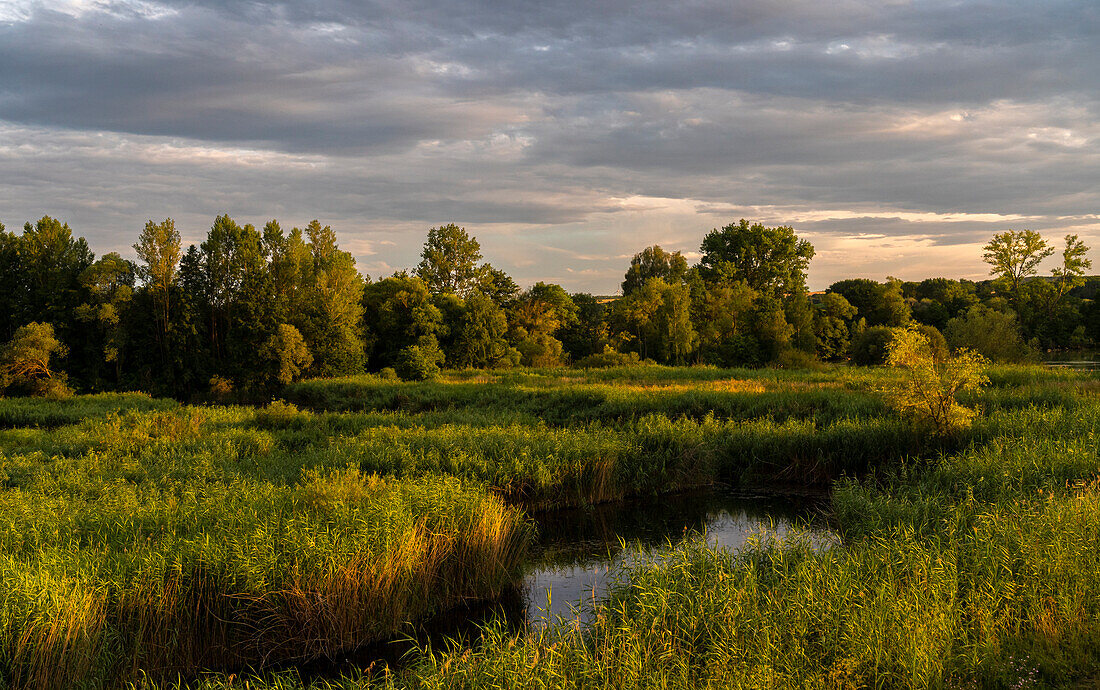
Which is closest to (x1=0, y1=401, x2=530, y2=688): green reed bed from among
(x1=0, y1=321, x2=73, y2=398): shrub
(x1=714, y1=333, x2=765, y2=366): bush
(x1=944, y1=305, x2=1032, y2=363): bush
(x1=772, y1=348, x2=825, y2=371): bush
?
(x1=772, y1=348, x2=825, y2=371): bush

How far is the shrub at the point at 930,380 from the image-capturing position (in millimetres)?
14047

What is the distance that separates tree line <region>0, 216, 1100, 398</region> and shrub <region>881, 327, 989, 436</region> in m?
27.2

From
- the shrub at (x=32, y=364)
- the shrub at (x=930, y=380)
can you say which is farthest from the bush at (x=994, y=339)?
the shrub at (x=32, y=364)

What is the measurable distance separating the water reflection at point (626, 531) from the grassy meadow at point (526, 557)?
0.58 m

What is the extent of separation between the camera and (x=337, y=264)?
49.5m

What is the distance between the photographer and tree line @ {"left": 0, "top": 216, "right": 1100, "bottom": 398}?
44938mm

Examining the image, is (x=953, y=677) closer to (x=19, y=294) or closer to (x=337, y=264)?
(x=337, y=264)

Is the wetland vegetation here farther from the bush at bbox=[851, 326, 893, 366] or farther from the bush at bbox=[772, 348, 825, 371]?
the bush at bbox=[851, 326, 893, 366]

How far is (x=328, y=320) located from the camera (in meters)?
47.6

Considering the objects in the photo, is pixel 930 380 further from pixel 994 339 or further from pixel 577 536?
pixel 994 339

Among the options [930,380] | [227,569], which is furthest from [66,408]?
[930,380]

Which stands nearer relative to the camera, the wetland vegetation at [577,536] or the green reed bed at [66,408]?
the wetland vegetation at [577,536]

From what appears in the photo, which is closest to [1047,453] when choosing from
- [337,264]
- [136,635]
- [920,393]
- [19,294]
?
[920,393]

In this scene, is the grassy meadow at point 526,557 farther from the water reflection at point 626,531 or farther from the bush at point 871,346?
the bush at point 871,346
